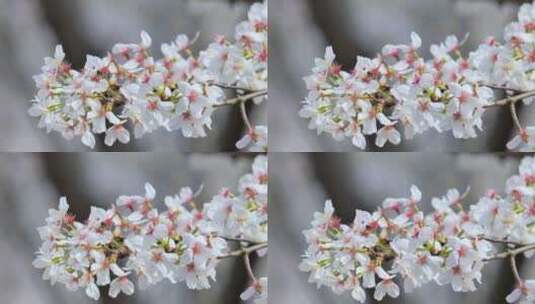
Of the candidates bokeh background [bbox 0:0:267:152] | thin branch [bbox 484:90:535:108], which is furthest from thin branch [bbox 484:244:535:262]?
bokeh background [bbox 0:0:267:152]

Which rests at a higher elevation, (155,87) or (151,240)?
(155,87)

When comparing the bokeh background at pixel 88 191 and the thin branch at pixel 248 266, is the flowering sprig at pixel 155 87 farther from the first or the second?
the thin branch at pixel 248 266

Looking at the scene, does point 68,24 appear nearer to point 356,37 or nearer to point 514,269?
point 356,37

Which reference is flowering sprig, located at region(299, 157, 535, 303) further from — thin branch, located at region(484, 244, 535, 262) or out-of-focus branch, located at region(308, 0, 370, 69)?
out-of-focus branch, located at region(308, 0, 370, 69)

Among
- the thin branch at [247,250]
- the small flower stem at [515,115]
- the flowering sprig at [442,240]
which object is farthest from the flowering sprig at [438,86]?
the thin branch at [247,250]

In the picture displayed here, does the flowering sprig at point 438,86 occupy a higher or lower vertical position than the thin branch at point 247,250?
higher

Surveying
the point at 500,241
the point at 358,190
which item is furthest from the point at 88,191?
the point at 500,241

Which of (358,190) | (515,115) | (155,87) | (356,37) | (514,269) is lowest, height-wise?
(514,269)
